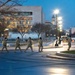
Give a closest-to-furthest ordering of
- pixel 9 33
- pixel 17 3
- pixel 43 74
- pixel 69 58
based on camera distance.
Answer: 1. pixel 43 74
2. pixel 69 58
3. pixel 17 3
4. pixel 9 33

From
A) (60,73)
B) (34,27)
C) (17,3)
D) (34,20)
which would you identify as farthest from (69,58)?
(34,20)

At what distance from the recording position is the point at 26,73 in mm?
14688

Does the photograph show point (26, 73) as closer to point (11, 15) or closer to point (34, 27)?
point (11, 15)

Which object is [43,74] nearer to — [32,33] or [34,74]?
[34,74]

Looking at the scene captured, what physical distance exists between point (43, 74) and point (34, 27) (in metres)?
114

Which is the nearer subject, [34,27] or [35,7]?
[34,27]

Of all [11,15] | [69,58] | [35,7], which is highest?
[35,7]

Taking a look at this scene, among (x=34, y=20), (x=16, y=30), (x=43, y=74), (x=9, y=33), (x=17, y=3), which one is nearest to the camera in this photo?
(x=43, y=74)

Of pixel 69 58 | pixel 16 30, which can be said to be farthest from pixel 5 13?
pixel 16 30

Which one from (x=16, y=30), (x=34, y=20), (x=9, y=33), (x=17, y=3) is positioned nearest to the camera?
(x=17, y=3)

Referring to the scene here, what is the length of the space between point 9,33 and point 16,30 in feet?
63.2

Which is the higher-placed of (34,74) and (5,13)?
(5,13)

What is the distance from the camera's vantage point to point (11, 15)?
37.1 meters

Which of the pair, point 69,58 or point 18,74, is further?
point 69,58
